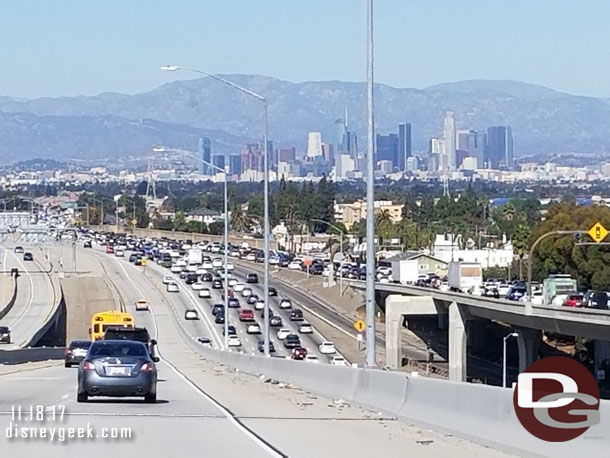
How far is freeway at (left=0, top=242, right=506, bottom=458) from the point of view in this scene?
56.6 feet

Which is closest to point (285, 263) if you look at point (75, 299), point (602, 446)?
point (75, 299)

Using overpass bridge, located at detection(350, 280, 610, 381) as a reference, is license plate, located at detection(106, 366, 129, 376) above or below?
above

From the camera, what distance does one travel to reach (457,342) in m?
90.6

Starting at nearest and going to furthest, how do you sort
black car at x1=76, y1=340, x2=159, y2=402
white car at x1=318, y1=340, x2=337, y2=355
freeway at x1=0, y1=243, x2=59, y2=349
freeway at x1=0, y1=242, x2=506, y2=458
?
freeway at x1=0, y1=242, x2=506, y2=458
black car at x1=76, y1=340, x2=159, y2=402
white car at x1=318, y1=340, x2=337, y2=355
freeway at x1=0, y1=243, x2=59, y2=349

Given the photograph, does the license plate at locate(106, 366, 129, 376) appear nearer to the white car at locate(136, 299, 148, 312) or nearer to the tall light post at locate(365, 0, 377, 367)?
the tall light post at locate(365, 0, 377, 367)

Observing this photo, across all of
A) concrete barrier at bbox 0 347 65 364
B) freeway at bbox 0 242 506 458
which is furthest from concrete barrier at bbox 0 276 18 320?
freeway at bbox 0 242 506 458

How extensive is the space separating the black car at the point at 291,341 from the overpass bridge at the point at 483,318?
290 inches

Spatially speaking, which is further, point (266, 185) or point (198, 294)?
point (198, 294)

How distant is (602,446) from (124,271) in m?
133

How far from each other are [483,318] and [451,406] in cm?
7295

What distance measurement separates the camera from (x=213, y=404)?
26188mm

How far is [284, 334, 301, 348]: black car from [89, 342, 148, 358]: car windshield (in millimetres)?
63039

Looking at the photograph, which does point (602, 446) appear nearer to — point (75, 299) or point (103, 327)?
point (103, 327)

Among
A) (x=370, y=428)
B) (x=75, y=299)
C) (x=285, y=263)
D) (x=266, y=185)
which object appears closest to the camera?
(x=370, y=428)
